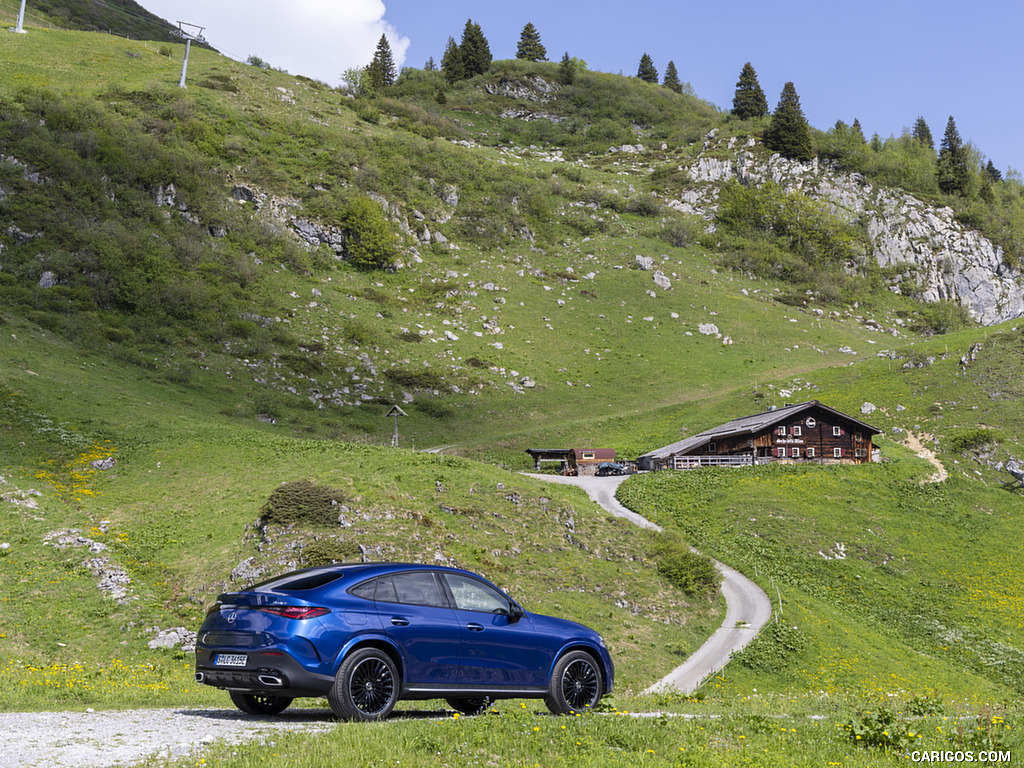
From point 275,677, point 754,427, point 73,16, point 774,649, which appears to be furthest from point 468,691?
point 73,16

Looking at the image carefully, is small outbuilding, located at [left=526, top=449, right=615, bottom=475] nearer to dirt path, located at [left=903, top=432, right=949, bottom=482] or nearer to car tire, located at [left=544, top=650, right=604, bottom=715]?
dirt path, located at [left=903, top=432, right=949, bottom=482]

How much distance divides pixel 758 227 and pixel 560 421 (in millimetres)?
81539

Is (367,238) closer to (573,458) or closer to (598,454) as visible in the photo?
(573,458)

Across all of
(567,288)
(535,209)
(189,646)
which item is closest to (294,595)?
(189,646)

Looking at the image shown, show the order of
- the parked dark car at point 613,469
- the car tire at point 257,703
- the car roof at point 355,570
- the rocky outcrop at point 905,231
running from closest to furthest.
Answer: the car roof at point 355,570
the car tire at point 257,703
the parked dark car at point 613,469
the rocky outcrop at point 905,231

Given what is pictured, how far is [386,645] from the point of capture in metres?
10.3

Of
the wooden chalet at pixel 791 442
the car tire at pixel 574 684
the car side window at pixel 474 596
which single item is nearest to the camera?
the car side window at pixel 474 596

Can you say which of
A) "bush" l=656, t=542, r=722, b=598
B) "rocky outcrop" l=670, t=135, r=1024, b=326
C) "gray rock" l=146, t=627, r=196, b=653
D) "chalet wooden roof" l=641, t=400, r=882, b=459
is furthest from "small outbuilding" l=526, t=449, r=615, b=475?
"rocky outcrop" l=670, t=135, r=1024, b=326

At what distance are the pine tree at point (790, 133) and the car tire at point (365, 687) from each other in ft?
542

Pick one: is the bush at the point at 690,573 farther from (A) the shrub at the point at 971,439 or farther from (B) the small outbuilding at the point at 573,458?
(A) the shrub at the point at 971,439

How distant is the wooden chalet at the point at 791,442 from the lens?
70.6m

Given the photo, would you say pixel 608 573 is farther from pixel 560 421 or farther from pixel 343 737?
pixel 560 421

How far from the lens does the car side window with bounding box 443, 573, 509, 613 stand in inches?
454

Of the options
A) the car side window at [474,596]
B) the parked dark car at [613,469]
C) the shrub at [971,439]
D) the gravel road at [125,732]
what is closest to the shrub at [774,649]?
the car side window at [474,596]
